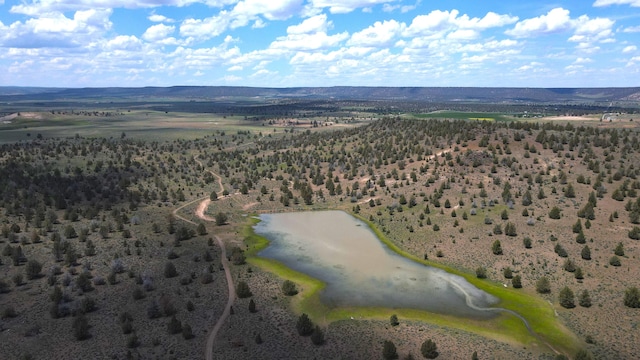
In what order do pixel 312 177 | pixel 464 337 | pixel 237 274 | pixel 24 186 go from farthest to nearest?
1. pixel 312 177
2. pixel 24 186
3. pixel 237 274
4. pixel 464 337

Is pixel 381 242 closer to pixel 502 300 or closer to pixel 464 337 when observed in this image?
pixel 502 300

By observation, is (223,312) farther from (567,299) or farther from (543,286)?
(567,299)

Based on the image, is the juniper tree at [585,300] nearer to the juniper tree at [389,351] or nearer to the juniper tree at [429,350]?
the juniper tree at [429,350]

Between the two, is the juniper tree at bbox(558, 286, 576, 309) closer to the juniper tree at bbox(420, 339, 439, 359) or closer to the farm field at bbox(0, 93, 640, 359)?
the farm field at bbox(0, 93, 640, 359)

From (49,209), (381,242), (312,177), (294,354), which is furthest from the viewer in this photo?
(312,177)

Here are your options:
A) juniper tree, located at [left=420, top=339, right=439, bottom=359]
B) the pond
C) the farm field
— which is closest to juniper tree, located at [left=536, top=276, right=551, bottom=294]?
the farm field

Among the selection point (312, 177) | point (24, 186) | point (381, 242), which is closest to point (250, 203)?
point (312, 177)

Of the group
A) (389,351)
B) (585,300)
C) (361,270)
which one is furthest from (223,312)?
(585,300)
